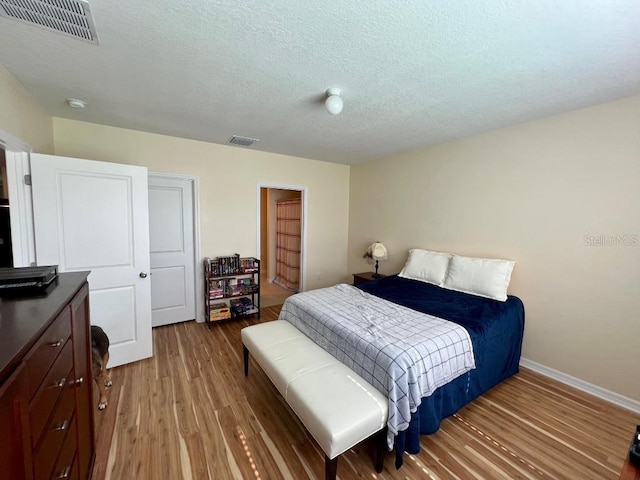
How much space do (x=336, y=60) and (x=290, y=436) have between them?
2.47 m

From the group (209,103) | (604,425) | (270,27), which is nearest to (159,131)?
(209,103)

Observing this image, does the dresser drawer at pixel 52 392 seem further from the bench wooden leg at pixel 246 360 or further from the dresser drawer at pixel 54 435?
the bench wooden leg at pixel 246 360

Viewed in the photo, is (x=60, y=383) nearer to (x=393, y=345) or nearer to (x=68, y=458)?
(x=68, y=458)

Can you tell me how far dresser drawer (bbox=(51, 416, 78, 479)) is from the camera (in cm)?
94

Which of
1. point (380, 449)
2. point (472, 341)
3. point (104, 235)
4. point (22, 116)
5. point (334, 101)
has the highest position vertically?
point (334, 101)

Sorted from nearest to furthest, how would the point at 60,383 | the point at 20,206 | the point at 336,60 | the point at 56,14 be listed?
the point at 60,383, the point at 56,14, the point at 336,60, the point at 20,206

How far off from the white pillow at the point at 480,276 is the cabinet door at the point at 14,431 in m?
3.08

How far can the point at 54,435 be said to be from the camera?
909 mm

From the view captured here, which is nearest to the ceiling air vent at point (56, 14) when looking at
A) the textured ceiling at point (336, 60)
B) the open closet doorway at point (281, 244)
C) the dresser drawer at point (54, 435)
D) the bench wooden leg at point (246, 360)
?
the textured ceiling at point (336, 60)

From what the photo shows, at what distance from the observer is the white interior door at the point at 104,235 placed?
215cm

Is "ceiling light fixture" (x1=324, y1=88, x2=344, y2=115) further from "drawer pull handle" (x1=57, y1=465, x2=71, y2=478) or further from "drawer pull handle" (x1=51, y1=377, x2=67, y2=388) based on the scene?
"drawer pull handle" (x1=57, y1=465, x2=71, y2=478)

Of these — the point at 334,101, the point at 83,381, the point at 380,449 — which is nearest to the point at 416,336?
the point at 380,449

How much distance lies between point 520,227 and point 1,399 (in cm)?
346

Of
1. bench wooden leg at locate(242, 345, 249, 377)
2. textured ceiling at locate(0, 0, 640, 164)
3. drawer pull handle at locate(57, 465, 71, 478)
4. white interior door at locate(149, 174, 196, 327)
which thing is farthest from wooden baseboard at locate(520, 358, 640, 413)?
white interior door at locate(149, 174, 196, 327)
